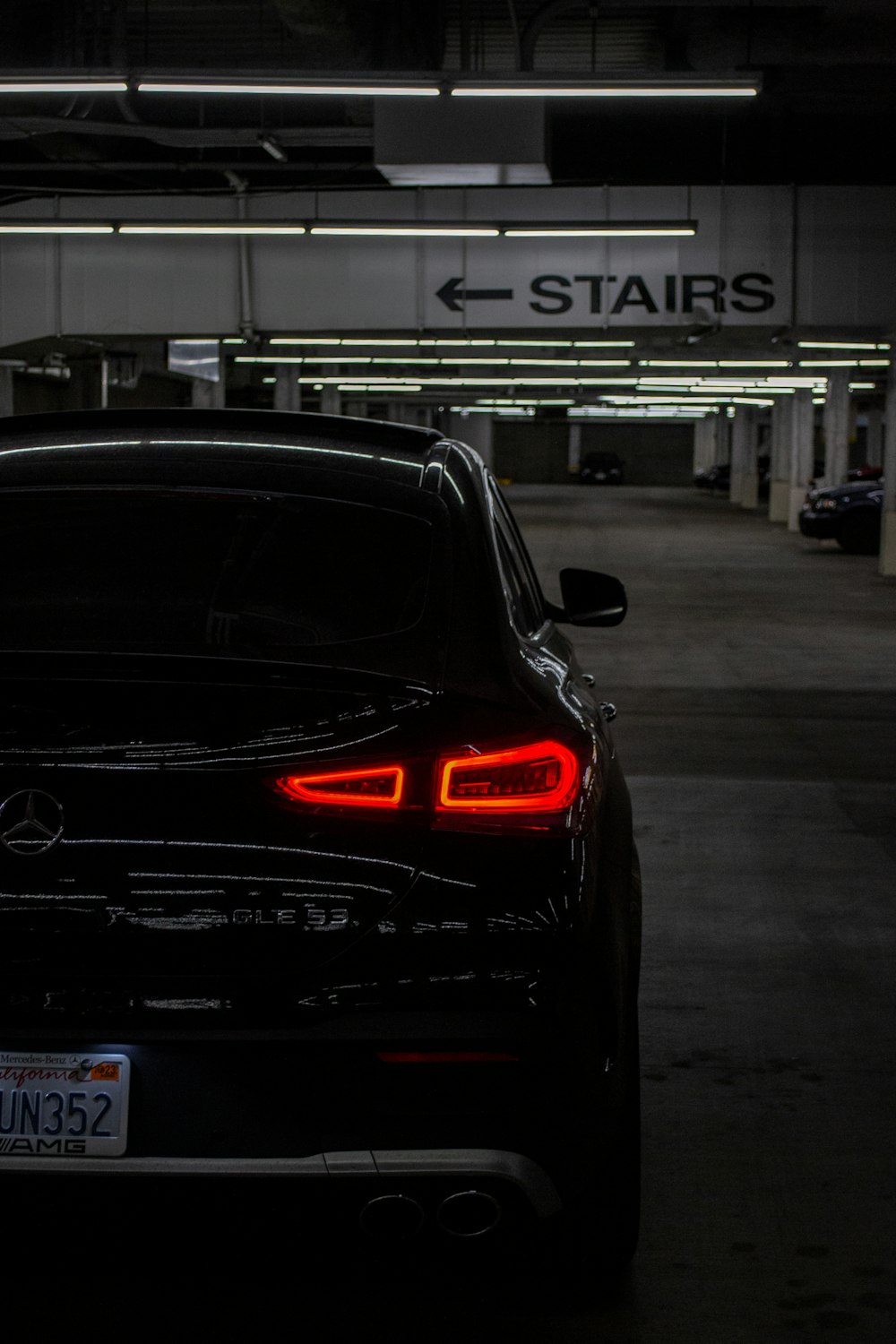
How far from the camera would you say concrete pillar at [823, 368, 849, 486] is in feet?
117

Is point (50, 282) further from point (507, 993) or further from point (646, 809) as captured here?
point (507, 993)

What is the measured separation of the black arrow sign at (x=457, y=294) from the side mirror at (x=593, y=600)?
714 inches

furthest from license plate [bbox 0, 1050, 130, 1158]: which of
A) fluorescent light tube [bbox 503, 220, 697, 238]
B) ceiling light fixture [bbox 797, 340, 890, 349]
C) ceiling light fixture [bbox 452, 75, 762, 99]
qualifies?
ceiling light fixture [bbox 797, 340, 890, 349]

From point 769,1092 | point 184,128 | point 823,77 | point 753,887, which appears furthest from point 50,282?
point 769,1092

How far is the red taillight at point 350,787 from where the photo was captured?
7.94ft

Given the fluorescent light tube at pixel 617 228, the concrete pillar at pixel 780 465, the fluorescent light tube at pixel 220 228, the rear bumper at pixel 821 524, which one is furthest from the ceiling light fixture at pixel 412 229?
the concrete pillar at pixel 780 465

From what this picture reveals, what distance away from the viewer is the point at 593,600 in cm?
465

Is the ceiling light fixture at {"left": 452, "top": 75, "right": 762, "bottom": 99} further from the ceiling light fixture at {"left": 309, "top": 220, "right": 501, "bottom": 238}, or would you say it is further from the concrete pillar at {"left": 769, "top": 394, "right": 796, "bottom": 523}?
the concrete pillar at {"left": 769, "top": 394, "right": 796, "bottom": 523}

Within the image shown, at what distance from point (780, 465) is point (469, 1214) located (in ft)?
145

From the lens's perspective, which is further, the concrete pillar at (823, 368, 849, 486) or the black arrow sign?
the concrete pillar at (823, 368, 849, 486)

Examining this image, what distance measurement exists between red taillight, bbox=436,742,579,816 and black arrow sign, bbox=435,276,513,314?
20340 mm

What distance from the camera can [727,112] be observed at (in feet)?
75.9

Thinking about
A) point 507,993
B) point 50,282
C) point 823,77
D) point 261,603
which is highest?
point 823,77

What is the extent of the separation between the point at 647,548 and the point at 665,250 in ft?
26.9
